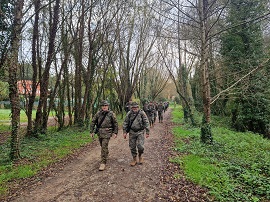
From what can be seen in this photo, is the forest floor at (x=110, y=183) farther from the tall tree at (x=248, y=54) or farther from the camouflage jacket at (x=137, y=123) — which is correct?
the tall tree at (x=248, y=54)

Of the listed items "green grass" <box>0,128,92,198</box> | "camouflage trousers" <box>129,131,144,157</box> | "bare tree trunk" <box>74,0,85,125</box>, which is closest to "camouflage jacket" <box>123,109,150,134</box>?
"camouflage trousers" <box>129,131,144,157</box>

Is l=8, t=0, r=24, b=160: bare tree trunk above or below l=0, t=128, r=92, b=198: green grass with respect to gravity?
above

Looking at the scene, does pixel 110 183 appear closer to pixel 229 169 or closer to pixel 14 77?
pixel 229 169

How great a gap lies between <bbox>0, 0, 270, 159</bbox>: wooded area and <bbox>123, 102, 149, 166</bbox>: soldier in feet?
12.4

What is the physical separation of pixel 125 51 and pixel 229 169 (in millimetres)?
17542

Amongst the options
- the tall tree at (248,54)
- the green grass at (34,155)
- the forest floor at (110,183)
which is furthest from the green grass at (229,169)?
the tall tree at (248,54)

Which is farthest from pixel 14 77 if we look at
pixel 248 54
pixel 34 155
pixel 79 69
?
pixel 248 54

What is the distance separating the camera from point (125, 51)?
21.0 m

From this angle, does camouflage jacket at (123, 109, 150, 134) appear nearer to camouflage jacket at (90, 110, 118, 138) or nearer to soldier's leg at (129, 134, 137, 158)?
soldier's leg at (129, 134, 137, 158)

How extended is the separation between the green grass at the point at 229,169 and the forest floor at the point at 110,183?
0.37 meters

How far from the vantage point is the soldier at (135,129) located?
6016 millimetres

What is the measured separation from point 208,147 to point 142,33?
14987 millimetres

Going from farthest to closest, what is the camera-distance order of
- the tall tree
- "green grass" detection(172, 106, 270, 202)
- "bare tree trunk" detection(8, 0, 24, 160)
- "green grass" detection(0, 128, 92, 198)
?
the tall tree
"bare tree trunk" detection(8, 0, 24, 160)
"green grass" detection(0, 128, 92, 198)
"green grass" detection(172, 106, 270, 202)

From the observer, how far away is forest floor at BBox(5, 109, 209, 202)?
163 inches
